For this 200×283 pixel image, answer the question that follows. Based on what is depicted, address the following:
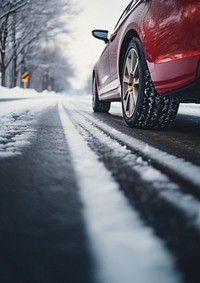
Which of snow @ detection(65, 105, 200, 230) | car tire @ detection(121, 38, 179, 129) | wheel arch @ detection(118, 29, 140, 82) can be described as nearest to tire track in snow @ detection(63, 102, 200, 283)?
snow @ detection(65, 105, 200, 230)

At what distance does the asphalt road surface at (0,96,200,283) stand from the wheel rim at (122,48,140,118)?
1.41 metres

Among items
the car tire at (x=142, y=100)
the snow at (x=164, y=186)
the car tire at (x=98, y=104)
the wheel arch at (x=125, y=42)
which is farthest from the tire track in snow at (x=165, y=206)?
→ the car tire at (x=98, y=104)

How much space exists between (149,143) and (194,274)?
1.46m

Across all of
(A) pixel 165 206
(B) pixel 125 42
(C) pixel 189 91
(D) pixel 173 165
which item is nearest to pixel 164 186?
(A) pixel 165 206

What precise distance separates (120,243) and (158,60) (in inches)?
70.6

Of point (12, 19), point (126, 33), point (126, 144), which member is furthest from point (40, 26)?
point (126, 144)

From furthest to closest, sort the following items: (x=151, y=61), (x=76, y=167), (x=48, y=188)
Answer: (x=151, y=61)
(x=76, y=167)
(x=48, y=188)

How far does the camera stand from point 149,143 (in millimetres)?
1952

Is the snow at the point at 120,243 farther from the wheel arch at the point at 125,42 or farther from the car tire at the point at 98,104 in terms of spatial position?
the car tire at the point at 98,104

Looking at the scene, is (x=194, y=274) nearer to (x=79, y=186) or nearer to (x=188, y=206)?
(x=188, y=206)

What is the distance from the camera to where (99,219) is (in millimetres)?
727

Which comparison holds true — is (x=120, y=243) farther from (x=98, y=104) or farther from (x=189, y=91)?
(x=98, y=104)

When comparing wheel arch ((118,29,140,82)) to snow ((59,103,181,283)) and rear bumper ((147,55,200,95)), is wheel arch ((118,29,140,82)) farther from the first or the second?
snow ((59,103,181,283))

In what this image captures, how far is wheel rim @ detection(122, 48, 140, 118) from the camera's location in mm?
2715
